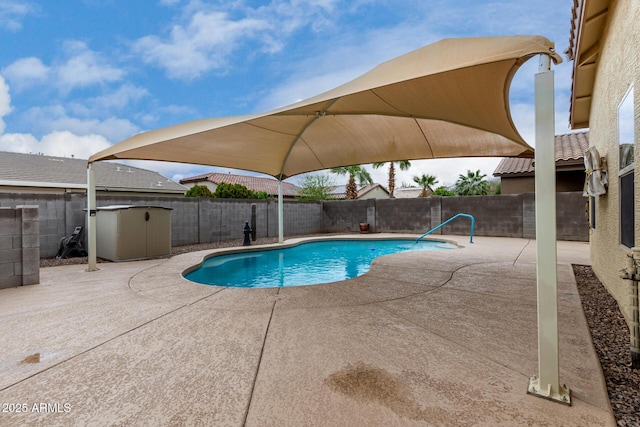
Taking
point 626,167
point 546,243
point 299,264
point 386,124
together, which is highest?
point 386,124

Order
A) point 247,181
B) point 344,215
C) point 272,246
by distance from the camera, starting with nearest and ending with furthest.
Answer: point 272,246 < point 344,215 < point 247,181

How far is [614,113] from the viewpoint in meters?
3.06

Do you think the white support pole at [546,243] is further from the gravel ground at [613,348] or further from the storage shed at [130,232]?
the storage shed at [130,232]

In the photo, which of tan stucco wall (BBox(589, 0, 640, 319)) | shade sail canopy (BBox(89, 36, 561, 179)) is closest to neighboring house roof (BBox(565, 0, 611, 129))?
tan stucco wall (BBox(589, 0, 640, 319))

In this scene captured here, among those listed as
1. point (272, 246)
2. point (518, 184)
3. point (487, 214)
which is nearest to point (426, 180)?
point (518, 184)

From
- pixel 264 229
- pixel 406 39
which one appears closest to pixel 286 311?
pixel 406 39

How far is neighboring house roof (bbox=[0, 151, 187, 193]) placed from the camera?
13.7 m

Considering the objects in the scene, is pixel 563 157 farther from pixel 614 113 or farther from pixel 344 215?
pixel 614 113

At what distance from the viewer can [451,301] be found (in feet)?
11.2

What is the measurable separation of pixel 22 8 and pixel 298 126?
292 inches

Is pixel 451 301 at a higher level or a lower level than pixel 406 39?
lower

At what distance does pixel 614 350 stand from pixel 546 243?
133 cm

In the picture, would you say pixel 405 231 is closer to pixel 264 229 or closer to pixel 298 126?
pixel 264 229

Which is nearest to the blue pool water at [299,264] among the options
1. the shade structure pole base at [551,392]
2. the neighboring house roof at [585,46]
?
the shade structure pole base at [551,392]
